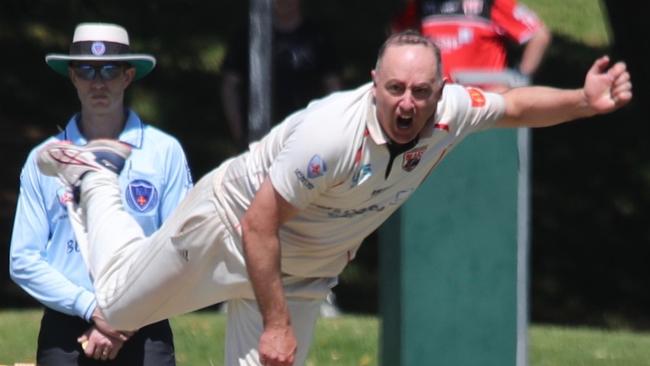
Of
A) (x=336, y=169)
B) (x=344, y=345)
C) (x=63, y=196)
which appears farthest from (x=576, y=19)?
(x=336, y=169)

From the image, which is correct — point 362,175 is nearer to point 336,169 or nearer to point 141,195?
point 336,169

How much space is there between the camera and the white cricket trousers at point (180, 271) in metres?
6.07

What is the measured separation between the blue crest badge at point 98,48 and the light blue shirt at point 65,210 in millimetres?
276

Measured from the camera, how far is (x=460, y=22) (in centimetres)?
1032

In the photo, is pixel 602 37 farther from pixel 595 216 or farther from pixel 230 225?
pixel 230 225

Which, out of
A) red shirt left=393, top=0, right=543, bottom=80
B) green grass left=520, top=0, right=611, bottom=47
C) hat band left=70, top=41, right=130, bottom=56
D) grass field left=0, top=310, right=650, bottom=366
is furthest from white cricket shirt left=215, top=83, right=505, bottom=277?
green grass left=520, top=0, right=611, bottom=47

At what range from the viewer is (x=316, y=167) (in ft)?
18.0

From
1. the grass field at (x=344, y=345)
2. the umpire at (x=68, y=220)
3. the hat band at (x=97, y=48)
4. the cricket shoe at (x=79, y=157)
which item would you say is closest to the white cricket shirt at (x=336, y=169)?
the umpire at (x=68, y=220)

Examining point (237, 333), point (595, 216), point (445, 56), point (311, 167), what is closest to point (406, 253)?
point (237, 333)

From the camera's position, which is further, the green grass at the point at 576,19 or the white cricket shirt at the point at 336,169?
the green grass at the point at 576,19

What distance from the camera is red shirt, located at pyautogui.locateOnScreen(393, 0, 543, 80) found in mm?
10266

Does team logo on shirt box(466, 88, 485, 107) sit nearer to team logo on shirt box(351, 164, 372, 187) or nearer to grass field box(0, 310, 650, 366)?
team logo on shirt box(351, 164, 372, 187)

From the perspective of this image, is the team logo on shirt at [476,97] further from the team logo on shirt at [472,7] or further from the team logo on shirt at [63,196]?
the team logo on shirt at [472,7]

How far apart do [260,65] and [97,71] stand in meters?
4.82
